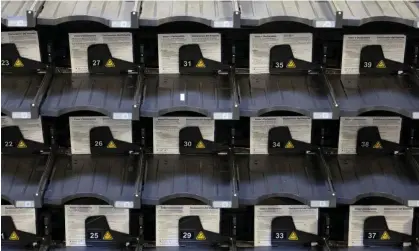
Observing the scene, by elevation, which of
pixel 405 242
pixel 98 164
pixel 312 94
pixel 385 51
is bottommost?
pixel 405 242

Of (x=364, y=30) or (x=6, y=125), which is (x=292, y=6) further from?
(x=6, y=125)

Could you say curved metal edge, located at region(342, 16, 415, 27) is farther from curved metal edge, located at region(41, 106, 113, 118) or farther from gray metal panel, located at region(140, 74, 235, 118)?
curved metal edge, located at region(41, 106, 113, 118)

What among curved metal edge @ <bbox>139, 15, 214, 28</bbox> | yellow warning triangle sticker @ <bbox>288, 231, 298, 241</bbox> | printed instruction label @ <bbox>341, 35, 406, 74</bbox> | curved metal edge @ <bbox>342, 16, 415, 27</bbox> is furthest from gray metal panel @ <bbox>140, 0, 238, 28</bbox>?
yellow warning triangle sticker @ <bbox>288, 231, 298, 241</bbox>

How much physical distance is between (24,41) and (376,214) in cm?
242

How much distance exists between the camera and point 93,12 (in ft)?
14.1

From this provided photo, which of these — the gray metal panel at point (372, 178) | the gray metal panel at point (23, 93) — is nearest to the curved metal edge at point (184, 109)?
the gray metal panel at point (23, 93)

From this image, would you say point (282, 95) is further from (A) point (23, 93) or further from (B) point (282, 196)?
(A) point (23, 93)

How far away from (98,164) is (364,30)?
72.8 inches

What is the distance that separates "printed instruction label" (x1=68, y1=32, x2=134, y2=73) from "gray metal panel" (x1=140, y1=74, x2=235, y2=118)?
0.22 meters

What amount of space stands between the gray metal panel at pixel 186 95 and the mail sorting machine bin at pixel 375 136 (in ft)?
2.24

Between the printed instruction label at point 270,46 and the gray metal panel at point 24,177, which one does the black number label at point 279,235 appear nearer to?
the printed instruction label at point 270,46

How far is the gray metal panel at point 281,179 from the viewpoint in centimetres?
436

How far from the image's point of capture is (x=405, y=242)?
15.4ft

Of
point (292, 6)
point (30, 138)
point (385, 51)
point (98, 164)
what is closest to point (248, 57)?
point (292, 6)
